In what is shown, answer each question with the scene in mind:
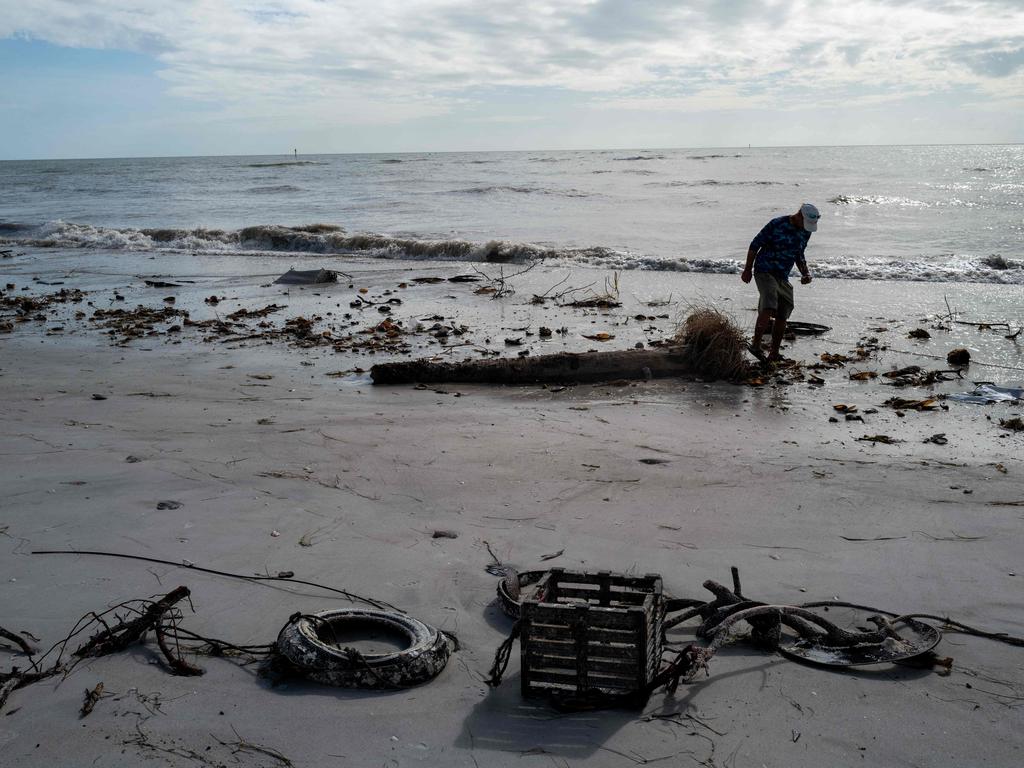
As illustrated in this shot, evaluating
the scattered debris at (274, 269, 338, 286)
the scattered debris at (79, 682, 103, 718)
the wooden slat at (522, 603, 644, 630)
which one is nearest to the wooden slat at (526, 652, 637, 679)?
the wooden slat at (522, 603, 644, 630)

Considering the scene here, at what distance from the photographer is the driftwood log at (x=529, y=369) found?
7246mm

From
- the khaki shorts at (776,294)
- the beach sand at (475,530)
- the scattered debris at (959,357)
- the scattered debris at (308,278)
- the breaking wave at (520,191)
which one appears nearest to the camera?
the beach sand at (475,530)

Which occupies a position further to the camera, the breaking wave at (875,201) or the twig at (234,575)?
the breaking wave at (875,201)

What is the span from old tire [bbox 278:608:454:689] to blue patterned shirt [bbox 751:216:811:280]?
6.31 m

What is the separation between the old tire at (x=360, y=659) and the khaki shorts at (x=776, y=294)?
20.1 ft

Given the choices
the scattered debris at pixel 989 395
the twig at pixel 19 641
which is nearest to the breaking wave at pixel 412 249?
the scattered debris at pixel 989 395

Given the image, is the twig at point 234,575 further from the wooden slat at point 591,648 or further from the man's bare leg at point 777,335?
the man's bare leg at point 777,335

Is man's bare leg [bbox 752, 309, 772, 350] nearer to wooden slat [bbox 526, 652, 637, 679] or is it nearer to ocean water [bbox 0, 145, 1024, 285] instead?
wooden slat [bbox 526, 652, 637, 679]

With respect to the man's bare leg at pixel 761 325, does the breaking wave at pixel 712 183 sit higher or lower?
higher

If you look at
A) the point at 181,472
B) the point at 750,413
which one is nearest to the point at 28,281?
the point at 181,472

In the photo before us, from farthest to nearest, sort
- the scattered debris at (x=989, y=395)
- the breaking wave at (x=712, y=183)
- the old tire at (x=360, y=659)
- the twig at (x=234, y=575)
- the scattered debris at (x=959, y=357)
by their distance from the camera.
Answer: the breaking wave at (x=712, y=183), the scattered debris at (x=959, y=357), the scattered debris at (x=989, y=395), the twig at (x=234, y=575), the old tire at (x=360, y=659)

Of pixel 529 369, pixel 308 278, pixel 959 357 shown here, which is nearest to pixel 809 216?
pixel 959 357

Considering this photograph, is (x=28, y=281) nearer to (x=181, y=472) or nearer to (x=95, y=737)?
(x=181, y=472)

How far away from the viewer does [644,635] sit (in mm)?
2643
